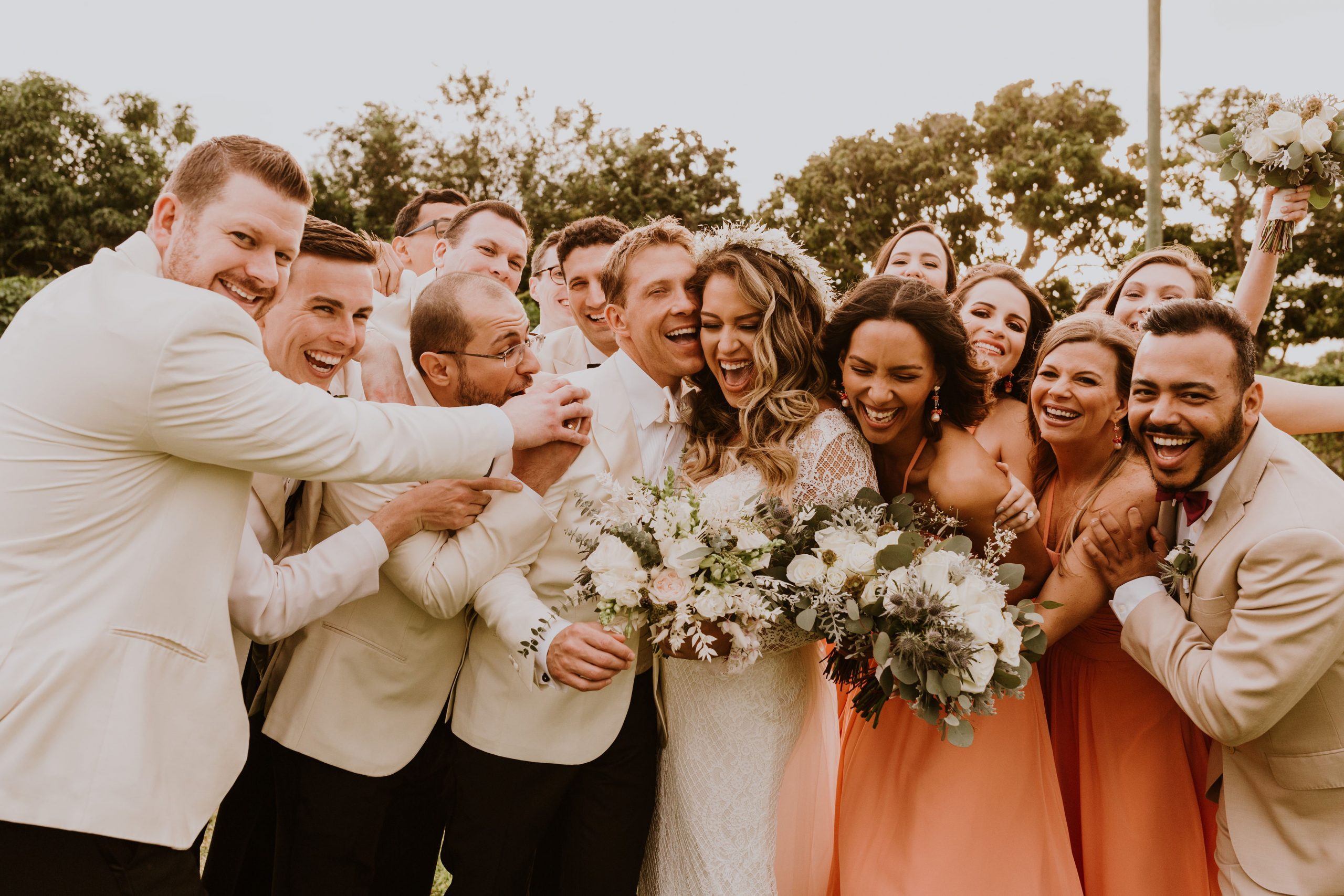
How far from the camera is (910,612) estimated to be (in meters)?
Result: 3.16

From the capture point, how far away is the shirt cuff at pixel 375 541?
11.1 feet

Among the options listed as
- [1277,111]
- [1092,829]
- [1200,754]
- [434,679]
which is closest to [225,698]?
[434,679]

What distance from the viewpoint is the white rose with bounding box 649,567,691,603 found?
310 cm

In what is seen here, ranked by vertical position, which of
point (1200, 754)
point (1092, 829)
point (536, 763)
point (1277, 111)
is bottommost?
point (1092, 829)

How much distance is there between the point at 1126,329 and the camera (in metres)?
4.36

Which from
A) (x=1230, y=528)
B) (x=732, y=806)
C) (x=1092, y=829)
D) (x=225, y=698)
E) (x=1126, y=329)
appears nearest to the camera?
(x=225, y=698)

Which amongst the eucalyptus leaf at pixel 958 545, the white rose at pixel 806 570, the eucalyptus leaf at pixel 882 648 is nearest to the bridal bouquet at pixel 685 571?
the white rose at pixel 806 570

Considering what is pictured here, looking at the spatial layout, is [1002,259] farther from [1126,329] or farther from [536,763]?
[536,763]

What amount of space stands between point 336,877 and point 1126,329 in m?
4.30

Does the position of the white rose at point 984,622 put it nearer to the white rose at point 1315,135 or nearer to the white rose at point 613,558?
the white rose at point 613,558

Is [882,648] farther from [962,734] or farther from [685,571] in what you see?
[685,571]

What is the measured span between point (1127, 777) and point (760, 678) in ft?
5.62

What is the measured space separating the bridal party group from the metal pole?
9227 millimetres

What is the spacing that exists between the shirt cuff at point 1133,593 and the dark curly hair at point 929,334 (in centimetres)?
98
